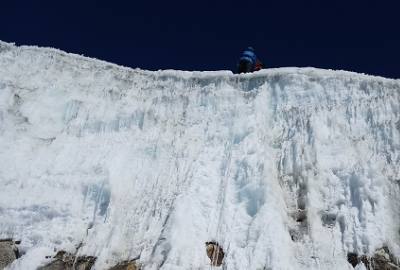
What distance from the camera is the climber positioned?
21547mm

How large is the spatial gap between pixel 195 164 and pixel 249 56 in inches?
221

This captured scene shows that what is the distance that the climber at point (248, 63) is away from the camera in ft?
70.7

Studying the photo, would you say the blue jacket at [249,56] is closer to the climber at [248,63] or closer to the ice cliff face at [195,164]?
the climber at [248,63]

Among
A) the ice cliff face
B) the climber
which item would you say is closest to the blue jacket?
the climber

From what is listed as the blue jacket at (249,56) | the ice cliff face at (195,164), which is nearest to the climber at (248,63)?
the blue jacket at (249,56)

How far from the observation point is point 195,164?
18031mm

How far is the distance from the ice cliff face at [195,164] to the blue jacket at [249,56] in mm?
1508

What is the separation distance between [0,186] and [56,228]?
2641 millimetres

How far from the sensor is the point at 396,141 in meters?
17.0

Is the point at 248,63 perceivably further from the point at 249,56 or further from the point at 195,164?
the point at 195,164

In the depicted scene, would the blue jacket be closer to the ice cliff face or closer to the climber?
the climber

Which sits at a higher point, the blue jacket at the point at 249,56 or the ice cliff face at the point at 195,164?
the blue jacket at the point at 249,56

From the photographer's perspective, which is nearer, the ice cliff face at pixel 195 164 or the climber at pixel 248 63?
the ice cliff face at pixel 195 164

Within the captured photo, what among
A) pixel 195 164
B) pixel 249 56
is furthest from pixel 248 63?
pixel 195 164
